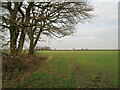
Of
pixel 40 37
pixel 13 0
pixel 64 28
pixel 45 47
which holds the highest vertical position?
pixel 13 0

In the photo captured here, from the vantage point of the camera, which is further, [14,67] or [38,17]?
[38,17]

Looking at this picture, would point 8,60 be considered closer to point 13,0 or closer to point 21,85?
point 21,85

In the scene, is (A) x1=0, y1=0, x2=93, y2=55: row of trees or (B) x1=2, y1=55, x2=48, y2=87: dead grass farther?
(A) x1=0, y1=0, x2=93, y2=55: row of trees

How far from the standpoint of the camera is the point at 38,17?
10000 millimetres

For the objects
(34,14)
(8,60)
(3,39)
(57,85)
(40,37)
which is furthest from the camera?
(40,37)

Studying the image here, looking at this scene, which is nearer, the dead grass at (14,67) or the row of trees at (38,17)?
the dead grass at (14,67)

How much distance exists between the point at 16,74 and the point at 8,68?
0.78 metres

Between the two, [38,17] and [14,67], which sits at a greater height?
[38,17]

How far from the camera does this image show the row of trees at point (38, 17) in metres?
9.60

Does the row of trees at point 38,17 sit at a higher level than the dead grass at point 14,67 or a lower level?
higher

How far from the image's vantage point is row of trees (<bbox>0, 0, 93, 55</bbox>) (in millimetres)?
9605

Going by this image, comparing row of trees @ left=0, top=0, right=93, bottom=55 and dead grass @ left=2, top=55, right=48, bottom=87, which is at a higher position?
row of trees @ left=0, top=0, right=93, bottom=55

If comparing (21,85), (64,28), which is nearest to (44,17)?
(64,28)

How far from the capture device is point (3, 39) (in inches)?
348
